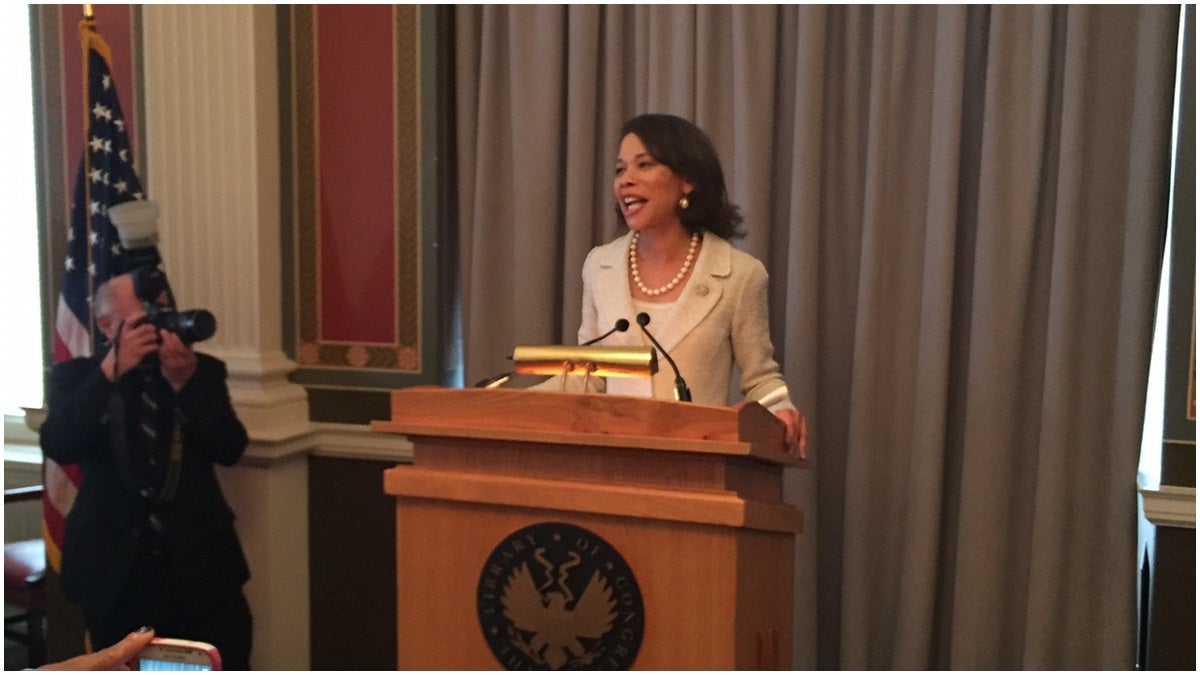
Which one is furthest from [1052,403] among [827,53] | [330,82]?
[330,82]

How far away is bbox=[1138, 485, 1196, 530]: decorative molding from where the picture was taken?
2664mm

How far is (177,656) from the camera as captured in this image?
55.5 inches

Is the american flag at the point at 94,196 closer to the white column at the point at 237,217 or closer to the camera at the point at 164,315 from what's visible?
the camera at the point at 164,315

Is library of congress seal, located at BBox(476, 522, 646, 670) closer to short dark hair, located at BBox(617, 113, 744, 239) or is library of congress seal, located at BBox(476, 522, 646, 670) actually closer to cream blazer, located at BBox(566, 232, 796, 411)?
cream blazer, located at BBox(566, 232, 796, 411)

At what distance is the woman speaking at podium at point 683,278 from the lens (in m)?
2.25

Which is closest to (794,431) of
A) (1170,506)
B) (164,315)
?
(1170,506)

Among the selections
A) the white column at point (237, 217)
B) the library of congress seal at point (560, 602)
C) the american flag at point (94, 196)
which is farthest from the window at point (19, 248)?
the library of congress seal at point (560, 602)

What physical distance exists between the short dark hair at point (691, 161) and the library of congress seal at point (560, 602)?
2.46 ft

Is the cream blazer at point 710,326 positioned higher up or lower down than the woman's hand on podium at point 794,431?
higher up

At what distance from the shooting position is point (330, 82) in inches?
135

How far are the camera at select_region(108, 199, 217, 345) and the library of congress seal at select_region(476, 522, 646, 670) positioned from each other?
129 cm

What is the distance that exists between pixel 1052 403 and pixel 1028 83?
0.76m

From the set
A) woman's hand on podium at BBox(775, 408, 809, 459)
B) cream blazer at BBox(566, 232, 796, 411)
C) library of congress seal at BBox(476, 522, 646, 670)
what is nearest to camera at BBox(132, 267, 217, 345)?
cream blazer at BBox(566, 232, 796, 411)

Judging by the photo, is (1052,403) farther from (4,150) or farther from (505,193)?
(4,150)
